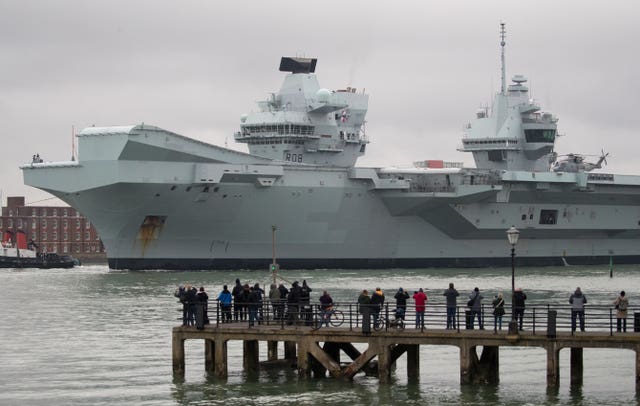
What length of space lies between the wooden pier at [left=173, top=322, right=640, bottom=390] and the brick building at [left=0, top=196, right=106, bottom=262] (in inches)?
3631

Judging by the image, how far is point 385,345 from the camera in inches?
1040

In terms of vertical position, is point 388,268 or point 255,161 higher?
point 255,161

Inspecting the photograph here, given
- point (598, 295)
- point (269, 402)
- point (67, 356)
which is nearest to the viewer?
point (269, 402)

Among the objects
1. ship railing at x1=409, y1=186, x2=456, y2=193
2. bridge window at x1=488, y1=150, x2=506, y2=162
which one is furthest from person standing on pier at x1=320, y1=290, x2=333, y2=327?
bridge window at x1=488, y1=150, x2=506, y2=162

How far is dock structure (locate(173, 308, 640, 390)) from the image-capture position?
25391mm

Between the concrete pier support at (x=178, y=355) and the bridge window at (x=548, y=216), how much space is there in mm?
52826

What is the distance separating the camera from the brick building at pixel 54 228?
396 ft

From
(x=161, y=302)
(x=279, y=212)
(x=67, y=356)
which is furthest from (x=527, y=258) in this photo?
(x=67, y=356)

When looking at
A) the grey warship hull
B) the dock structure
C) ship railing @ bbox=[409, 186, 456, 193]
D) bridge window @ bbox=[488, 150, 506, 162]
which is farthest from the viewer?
bridge window @ bbox=[488, 150, 506, 162]

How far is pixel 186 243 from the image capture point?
68062mm

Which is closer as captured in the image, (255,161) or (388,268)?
(255,161)

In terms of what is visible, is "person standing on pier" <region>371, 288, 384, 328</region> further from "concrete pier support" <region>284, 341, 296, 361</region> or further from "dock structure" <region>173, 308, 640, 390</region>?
"concrete pier support" <region>284, 341, 296, 361</region>

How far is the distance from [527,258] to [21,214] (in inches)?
2302

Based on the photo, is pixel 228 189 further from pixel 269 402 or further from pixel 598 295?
pixel 269 402
